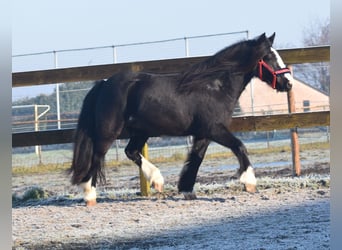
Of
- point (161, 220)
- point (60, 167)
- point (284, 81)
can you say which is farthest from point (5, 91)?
point (60, 167)

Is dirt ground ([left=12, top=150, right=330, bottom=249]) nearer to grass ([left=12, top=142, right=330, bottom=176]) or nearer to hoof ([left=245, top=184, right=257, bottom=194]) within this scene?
hoof ([left=245, top=184, right=257, bottom=194])

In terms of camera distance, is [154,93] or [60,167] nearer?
[154,93]

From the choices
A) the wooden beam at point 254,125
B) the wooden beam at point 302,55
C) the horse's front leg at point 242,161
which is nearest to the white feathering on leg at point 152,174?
the wooden beam at point 254,125

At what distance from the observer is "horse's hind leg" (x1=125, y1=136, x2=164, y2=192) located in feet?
20.6

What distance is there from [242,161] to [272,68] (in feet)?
3.66

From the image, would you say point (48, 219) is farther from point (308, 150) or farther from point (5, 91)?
point (308, 150)

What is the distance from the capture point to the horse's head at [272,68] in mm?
6455

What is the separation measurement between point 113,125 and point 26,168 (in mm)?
6754

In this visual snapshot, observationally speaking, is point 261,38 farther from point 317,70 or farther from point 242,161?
point 317,70

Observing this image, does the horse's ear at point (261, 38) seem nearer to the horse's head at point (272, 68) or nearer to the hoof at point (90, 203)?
the horse's head at point (272, 68)

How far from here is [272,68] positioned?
651 centimetres

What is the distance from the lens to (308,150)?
485 inches

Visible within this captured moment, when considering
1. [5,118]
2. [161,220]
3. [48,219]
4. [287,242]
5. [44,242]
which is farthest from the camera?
[48,219]

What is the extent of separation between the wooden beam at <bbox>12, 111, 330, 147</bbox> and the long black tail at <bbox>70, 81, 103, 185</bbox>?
44 centimetres
